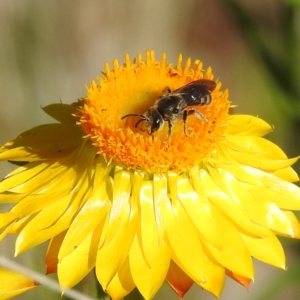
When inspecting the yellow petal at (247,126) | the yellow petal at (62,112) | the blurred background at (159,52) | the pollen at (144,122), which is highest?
the pollen at (144,122)

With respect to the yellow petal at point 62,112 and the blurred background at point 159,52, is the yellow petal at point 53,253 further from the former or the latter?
the blurred background at point 159,52

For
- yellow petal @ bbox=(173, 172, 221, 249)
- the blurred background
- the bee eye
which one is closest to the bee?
the bee eye

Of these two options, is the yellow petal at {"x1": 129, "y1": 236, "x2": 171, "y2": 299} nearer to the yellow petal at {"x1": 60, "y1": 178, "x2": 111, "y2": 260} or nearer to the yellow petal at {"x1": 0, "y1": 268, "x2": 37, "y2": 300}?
the yellow petal at {"x1": 60, "y1": 178, "x2": 111, "y2": 260}

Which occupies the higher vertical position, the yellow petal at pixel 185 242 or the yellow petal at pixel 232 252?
the yellow petal at pixel 185 242

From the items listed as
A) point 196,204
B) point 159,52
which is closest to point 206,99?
point 196,204

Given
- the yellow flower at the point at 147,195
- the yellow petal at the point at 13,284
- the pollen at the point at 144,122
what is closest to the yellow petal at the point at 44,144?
the yellow flower at the point at 147,195

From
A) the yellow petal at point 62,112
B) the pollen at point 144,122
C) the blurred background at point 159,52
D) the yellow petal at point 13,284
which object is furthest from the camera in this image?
the blurred background at point 159,52

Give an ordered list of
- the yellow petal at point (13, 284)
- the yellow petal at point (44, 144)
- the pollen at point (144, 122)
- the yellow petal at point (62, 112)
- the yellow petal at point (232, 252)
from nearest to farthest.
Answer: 1. the yellow petal at point (13, 284)
2. the yellow petal at point (232, 252)
3. the pollen at point (144, 122)
4. the yellow petal at point (44, 144)
5. the yellow petal at point (62, 112)

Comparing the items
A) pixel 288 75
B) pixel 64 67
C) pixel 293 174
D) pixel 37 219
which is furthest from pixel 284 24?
pixel 64 67

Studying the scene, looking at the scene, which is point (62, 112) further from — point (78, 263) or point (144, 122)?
point (78, 263)
